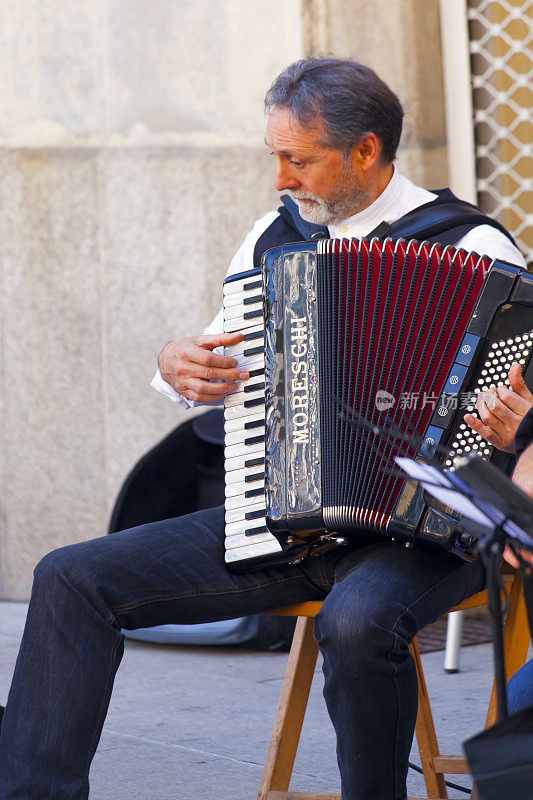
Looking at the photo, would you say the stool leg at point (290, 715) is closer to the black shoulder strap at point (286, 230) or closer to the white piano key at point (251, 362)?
the white piano key at point (251, 362)

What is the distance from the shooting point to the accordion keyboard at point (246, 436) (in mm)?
2166

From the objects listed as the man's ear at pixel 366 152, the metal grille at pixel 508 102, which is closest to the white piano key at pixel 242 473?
the man's ear at pixel 366 152

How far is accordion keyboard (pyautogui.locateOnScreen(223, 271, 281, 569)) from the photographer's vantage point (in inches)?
85.3

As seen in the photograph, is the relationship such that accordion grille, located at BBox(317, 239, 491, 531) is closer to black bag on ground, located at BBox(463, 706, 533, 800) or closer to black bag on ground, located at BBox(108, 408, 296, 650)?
black bag on ground, located at BBox(463, 706, 533, 800)

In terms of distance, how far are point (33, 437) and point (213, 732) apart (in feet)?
6.05

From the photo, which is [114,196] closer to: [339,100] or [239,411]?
[339,100]

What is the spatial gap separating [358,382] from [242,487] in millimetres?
324

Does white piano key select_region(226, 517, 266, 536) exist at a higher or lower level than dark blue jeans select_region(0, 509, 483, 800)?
higher

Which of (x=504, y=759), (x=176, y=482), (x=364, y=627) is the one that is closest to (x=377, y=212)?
(x=364, y=627)

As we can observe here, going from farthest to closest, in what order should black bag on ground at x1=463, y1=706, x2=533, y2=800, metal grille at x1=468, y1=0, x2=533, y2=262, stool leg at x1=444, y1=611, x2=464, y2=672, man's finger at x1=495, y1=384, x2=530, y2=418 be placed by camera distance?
metal grille at x1=468, y1=0, x2=533, y2=262 → stool leg at x1=444, y1=611, x2=464, y2=672 → man's finger at x1=495, y1=384, x2=530, y2=418 → black bag on ground at x1=463, y1=706, x2=533, y2=800

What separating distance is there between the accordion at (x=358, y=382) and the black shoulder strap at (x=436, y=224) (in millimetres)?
170

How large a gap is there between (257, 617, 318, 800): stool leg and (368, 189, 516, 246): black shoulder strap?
83 centimetres

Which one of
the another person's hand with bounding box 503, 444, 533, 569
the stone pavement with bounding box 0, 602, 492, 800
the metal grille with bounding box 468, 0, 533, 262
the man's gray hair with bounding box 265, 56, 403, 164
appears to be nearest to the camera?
the another person's hand with bounding box 503, 444, 533, 569

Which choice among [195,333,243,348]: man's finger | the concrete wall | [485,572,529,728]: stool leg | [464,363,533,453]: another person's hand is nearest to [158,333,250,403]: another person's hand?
[195,333,243,348]: man's finger
